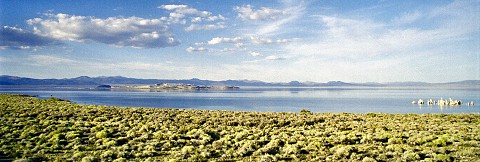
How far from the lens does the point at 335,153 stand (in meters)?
16.7

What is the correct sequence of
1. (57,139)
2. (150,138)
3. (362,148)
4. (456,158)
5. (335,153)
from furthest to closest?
(150,138) < (57,139) < (362,148) < (335,153) < (456,158)

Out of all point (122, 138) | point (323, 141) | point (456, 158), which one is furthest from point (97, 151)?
point (456, 158)

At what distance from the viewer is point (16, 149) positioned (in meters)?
17.6

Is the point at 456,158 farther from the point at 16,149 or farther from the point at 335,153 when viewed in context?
the point at 16,149

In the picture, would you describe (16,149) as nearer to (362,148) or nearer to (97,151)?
(97,151)

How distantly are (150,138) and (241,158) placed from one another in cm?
773

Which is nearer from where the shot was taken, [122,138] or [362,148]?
[362,148]

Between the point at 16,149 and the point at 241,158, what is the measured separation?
37.8 feet

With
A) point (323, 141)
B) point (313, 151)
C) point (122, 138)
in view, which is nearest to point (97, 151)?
point (122, 138)

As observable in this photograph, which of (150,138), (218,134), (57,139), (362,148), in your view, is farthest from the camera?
(218,134)

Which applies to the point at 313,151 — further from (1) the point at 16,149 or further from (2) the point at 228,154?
(1) the point at 16,149

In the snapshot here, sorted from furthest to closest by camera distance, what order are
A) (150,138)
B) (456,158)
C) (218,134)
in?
(218,134)
(150,138)
(456,158)

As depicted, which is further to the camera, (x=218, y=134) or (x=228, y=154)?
(x=218, y=134)

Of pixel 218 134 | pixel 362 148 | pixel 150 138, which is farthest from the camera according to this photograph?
pixel 218 134
